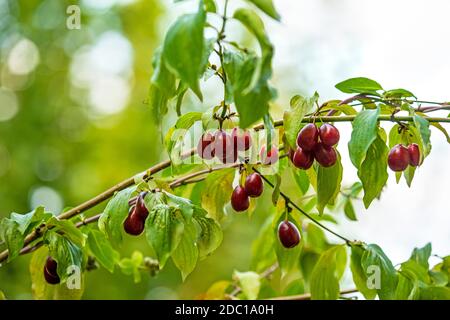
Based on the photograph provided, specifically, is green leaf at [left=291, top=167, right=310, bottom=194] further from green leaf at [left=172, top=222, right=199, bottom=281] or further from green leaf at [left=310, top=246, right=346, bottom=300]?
green leaf at [left=172, top=222, right=199, bottom=281]

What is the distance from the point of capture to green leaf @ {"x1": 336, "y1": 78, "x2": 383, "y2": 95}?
2.32 feet

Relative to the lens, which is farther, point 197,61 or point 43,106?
point 43,106

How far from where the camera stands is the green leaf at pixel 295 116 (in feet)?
2.25

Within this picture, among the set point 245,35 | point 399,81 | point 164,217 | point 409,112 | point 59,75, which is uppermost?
point 245,35

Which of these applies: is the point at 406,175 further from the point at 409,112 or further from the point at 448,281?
the point at 448,281

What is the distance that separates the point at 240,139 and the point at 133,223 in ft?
0.49

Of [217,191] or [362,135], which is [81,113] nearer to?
[217,191]

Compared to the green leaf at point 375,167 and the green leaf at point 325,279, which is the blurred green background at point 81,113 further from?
the green leaf at point 375,167

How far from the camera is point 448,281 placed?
92 centimetres

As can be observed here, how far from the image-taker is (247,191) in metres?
0.75

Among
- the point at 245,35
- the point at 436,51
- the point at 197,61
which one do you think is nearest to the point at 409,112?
the point at 197,61

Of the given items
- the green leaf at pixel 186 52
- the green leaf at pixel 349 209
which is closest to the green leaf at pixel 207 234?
the green leaf at pixel 186 52

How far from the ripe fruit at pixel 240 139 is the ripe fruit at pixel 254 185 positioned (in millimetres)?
42

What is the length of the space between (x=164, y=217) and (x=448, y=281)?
1.64 feet
